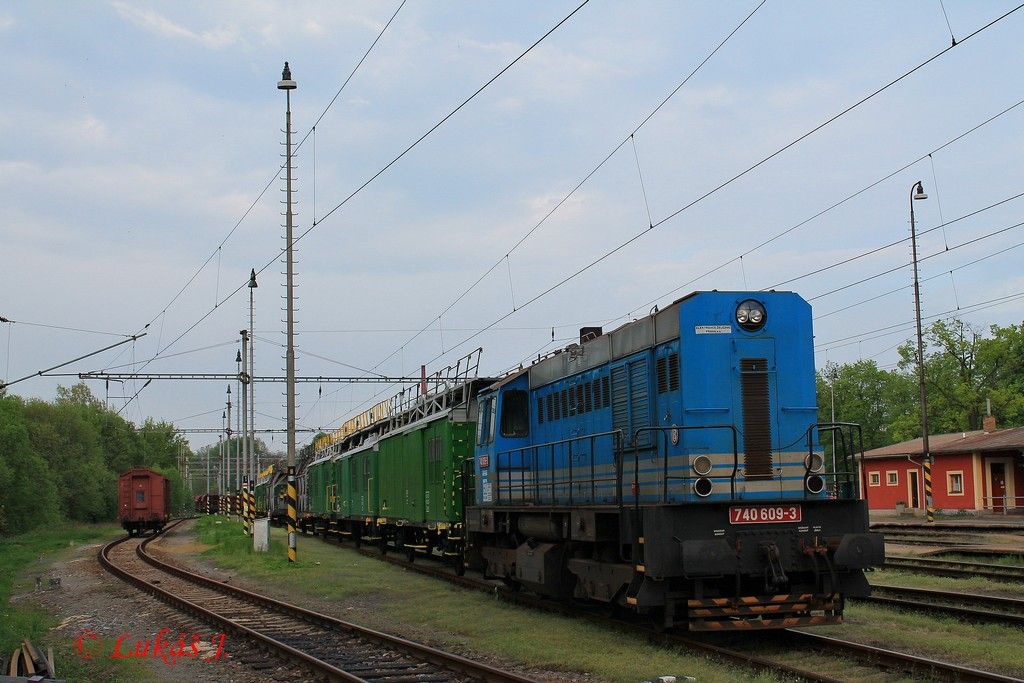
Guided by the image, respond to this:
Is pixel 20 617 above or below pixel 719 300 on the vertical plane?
below

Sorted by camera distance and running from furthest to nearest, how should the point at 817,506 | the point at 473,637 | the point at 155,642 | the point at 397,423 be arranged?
the point at 397,423 → the point at 155,642 → the point at 473,637 → the point at 817,506

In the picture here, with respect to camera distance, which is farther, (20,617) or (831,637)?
(20,617)

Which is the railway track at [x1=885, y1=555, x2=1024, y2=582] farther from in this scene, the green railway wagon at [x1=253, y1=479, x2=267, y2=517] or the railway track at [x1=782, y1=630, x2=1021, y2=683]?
the green railway wagon at [x1=253, y1=479, x2=267, y2=517]

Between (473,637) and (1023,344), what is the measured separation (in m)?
60.9

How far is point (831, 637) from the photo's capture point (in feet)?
35.6

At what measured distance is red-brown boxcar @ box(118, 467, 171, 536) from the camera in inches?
1689

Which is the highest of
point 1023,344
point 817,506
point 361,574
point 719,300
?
point 1023,344

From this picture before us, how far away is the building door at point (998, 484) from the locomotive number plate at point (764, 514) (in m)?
33.2

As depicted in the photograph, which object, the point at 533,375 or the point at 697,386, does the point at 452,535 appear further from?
the point at 697,386

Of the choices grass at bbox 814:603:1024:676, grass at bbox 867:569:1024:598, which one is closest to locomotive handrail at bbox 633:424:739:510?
grass at bbox 814:603:1024:676

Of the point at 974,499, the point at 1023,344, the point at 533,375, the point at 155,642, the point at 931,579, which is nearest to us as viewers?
the point at 155,642

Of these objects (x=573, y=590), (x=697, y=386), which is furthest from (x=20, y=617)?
(x=697, y=386)

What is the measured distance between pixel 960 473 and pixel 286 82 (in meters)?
32.8

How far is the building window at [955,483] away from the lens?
41.2 meters
